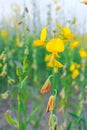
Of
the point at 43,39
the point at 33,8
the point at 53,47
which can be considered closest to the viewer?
the point at 53,47

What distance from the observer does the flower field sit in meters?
1.32

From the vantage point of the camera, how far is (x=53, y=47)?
1.19 m

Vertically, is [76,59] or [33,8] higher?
[33,8]

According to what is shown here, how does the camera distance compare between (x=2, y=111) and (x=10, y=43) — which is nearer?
(x=2, y=111)

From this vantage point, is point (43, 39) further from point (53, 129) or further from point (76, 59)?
point (76, 59)

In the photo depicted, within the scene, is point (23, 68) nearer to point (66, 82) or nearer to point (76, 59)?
point (66, 82)

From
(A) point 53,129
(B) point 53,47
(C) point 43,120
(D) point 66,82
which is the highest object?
(B) point 53,47

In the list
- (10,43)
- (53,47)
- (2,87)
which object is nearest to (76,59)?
(10,43)

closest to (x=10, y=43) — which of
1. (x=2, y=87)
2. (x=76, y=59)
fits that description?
(x=76, y=59)

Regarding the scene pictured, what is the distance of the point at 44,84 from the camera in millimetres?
1131

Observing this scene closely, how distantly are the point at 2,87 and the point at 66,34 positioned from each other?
2.02m

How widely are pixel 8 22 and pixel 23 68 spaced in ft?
17.6

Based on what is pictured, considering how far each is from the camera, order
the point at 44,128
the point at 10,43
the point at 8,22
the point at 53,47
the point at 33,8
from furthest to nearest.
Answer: the point at 8,22 < the point at 10,43 < the point at 33,8 < the point at 44,128 < the point at 53,47

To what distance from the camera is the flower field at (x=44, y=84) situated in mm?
1315
